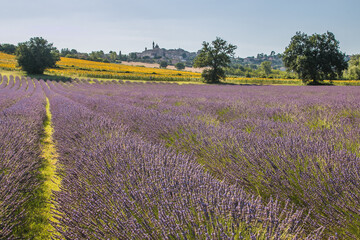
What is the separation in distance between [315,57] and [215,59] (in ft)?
41.9

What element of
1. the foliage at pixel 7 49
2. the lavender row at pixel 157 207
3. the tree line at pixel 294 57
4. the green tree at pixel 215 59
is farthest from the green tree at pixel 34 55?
the foliage at pixel 7 49

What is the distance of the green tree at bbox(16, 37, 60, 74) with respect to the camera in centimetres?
2862

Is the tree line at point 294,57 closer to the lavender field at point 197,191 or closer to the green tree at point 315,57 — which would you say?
the green tree at point 315,57

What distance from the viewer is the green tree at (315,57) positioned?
26.1 meters

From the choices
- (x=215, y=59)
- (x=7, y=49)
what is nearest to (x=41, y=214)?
(x=215, y=59)

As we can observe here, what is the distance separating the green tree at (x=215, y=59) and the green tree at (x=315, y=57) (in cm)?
822

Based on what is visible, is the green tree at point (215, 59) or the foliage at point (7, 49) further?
the foliage at point (7, 49)

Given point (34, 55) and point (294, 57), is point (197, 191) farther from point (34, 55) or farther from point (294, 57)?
point (34, 55)

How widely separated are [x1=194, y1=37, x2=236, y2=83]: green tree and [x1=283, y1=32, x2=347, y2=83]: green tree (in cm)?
822

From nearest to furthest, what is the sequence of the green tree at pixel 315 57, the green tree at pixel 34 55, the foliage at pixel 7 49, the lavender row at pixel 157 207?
the lavender row at pixel 157 207 < the green tree at pixel 315 57 < the green tree at pixel 34 55 < the foliage at pixel 7 49

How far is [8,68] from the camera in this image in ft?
111

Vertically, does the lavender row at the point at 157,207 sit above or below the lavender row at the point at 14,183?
above

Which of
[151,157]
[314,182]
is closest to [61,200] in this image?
[151,157]

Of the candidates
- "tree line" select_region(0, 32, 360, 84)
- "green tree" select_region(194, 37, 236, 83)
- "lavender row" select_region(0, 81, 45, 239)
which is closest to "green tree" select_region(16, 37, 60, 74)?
"tree line" select_region(0, 32, 360, 84)
